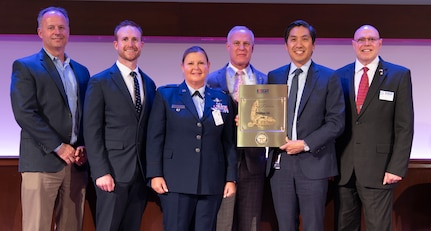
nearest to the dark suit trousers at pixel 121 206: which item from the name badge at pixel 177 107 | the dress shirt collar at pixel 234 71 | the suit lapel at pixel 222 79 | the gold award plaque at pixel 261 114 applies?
the name badge at pixel 177 107

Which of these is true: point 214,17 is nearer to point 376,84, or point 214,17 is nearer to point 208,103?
point 208,103

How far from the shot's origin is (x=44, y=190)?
304 cm

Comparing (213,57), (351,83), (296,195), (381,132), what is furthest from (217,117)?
(213,57)

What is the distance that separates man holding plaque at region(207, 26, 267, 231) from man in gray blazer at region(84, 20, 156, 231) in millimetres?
580

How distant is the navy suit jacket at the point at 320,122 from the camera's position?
3016 millimetres

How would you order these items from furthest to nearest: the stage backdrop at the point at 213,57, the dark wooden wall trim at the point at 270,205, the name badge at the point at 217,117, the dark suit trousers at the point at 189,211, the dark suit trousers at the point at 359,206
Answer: the stage backdrop at the point at 213,57 → the dark wooden wall trim at the point at 270,205 → the dark suit trousers at the point at 359,206 → the name badge at the point at 217,117 → the dark suit trousers at the point at 189,211

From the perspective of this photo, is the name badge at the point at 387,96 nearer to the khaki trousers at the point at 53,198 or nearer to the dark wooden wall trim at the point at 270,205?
the dark wooden wall trim at the point at 270,205

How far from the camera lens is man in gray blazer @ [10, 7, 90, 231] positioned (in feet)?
9.81

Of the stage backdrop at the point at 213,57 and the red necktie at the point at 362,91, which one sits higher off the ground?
the stage backdrop at the point at 213,57

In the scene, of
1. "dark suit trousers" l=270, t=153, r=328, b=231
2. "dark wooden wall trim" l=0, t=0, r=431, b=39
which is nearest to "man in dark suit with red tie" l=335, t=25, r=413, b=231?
"dark suit trousers" l=270, t=153, r=328, b=231

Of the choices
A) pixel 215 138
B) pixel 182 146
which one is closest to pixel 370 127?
pixel 215 138

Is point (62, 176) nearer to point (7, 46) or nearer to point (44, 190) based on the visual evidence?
point (44, 190)

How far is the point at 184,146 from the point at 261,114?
52cm

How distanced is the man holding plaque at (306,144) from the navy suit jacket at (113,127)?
883mm
